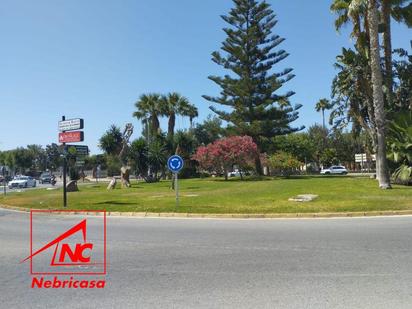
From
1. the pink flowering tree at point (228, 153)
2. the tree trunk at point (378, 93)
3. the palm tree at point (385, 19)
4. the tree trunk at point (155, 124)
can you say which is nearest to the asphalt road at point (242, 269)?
the tree trunk at point (378, 93)

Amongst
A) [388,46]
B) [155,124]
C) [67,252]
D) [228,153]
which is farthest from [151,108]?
[67,252]

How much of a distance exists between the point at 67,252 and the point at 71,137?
11.8m

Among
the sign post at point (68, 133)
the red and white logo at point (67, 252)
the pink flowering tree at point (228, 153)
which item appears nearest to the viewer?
the red and white logo at point (67, 252)

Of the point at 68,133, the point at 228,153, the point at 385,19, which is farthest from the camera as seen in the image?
the point at 228,153

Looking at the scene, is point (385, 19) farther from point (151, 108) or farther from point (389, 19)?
point (151, 108)

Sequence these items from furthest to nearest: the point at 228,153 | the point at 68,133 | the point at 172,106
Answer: the point at 172,106
the point at 228,153
the point at 68,133

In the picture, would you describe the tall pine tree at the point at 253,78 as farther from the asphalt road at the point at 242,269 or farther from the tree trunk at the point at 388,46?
the asphalt road at the point at 242,269

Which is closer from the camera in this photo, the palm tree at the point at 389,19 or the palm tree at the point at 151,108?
the palm tree at the point at 389,19

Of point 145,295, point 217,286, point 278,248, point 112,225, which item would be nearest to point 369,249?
point 278,248

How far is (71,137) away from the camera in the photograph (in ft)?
65.9

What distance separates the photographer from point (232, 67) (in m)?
50.4

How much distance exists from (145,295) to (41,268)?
2.46 metres

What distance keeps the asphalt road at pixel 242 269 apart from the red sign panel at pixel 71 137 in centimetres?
820

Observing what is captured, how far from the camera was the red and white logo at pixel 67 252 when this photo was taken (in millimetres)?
7189
